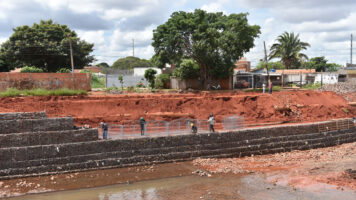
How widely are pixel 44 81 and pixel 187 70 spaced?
603 inches

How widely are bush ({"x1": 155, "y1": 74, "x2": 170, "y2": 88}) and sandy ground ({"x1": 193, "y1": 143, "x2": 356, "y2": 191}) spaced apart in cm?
2044

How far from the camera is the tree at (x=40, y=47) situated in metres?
42.3

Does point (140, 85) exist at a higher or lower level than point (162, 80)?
lower

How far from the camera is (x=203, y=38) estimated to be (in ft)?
112

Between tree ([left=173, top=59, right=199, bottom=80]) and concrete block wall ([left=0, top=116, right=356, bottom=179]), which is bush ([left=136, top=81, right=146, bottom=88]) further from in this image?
concrete block wall ([left=0, top=116, right=356, bottom=179])

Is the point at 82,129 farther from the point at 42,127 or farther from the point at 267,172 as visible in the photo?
the point at 267,172

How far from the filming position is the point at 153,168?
18734 mm

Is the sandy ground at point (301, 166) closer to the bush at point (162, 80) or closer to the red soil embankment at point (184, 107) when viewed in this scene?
the red soil embankment at point (184, 107)

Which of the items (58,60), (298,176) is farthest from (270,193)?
(58,60)

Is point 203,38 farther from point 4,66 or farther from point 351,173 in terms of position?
point 4,66

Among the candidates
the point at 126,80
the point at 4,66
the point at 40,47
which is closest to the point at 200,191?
the point at 126,80

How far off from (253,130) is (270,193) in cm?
717

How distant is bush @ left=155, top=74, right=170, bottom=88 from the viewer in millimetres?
39781

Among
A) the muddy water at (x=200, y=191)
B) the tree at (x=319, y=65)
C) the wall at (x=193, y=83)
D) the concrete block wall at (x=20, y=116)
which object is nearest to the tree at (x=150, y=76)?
the wall at (x=193, y=83)
